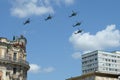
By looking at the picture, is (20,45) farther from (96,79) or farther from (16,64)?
Result: (96,79)

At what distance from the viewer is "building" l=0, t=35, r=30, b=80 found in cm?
11025

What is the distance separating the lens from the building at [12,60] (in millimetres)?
110250

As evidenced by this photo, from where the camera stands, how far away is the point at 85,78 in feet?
264

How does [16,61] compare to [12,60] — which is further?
[16,61]

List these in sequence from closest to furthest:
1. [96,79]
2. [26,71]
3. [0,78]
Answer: [96,79], [0,78], [26,71]

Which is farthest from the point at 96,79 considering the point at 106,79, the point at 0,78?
the point at 0,78

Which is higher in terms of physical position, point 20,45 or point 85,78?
point 20,45

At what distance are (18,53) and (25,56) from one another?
4145mm

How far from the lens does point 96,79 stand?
77.2 metres

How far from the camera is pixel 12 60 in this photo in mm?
112125

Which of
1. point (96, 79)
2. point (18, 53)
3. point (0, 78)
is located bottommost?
point (96, 79)

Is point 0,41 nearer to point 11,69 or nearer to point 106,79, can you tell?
point 11,69

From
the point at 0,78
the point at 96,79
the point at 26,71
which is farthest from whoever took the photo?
the point at 26,71

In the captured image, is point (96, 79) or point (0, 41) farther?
point (0, 41)
